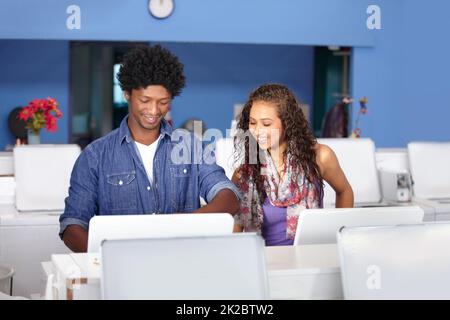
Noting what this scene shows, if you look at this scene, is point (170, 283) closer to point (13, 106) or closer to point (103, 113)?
point (13, 106)

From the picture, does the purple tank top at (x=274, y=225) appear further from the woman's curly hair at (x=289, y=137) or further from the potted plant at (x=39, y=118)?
the potted plant at (x=39, y=118)

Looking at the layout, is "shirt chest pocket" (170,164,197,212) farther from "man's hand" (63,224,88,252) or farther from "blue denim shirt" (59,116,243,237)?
"man's hand" (63,224,88,252)

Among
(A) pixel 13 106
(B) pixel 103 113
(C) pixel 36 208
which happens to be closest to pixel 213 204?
(C) pixel 36 208

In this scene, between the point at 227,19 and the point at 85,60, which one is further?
the point at 85,60

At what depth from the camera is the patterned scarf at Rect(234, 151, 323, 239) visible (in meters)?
2.76

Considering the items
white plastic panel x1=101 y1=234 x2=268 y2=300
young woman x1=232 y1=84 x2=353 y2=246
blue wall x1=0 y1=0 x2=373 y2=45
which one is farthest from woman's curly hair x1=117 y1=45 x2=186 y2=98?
blue wall x1=0 y1=0 x2=373 y2=45

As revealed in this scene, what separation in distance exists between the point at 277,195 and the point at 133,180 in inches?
20.1

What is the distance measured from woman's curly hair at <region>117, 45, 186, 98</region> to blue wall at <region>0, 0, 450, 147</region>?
14.8 ft

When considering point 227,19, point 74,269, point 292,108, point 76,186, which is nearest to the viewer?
point 74,269

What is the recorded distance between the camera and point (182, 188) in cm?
268

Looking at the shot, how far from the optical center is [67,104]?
339 inches

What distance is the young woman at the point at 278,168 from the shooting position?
9.07 feet

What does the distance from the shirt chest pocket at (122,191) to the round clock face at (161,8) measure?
4702 millimetres

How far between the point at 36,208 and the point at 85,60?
6338mm
